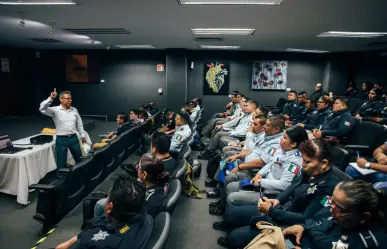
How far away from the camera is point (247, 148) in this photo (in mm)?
3492

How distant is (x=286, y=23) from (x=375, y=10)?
129cm

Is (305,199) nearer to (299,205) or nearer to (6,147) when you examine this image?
(299,205)

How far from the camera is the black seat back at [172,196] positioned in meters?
1.90

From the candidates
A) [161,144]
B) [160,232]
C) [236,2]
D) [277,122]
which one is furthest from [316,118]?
[160,232]

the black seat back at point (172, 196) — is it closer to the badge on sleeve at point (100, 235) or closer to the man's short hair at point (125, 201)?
the man's short hair at point (125, 201)

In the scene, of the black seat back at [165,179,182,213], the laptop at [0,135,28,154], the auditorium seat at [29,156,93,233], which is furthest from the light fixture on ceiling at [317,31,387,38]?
the laptop at [0,135,28,154]

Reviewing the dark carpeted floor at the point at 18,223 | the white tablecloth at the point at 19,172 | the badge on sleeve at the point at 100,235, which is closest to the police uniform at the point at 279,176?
the badge on sleeve at the point at 100,235

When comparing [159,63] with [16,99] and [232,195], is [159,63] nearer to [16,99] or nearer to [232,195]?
[16,99]

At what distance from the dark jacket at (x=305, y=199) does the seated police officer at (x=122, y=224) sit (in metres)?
0.98

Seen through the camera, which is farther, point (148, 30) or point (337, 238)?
point (148, 30)

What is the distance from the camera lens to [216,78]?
32.3 ft

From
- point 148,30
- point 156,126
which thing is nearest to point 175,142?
point 148,30

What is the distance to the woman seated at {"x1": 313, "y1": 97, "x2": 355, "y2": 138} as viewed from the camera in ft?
13.9

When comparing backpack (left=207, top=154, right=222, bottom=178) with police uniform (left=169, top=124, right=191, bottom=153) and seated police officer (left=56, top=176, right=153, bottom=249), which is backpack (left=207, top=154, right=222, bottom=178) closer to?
police uniform (left=169, top=124, right=191, bottom=153)
